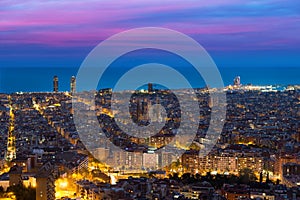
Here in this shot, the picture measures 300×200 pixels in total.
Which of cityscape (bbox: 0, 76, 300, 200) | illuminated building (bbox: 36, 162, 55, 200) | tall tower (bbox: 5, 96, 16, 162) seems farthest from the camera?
tall tower (bbox: 5, 96, 16, 162)

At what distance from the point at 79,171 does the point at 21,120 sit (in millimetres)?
7388

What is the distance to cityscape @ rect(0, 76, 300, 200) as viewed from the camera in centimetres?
662

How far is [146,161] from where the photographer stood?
874 centimetres

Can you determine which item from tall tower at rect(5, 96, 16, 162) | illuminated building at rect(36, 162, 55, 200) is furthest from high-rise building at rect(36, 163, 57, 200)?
tall tower at rect(5, 96, 16, 162)

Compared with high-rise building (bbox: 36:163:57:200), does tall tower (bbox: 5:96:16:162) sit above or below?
above

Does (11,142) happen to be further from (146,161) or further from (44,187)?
(44,187)

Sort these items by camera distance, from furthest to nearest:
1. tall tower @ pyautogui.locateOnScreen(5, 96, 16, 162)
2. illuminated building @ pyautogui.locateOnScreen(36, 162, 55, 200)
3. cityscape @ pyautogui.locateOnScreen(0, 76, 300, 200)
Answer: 1. tall tower @ pyautogui.locateOnScreen(5, 96, 16, 162)
2. cityscape @ pyautogui.locateOnScreen(0, 76, 300, 200)
3. illuminated building @ pyautogui.locateOnScreen(36, 162, 55, 200)

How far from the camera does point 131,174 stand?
8195 mm

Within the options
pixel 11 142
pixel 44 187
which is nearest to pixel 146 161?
pixel 44 187

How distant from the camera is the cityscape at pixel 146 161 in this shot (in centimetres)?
662

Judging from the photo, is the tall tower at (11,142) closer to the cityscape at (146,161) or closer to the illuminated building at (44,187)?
the cityscape at (146,161)

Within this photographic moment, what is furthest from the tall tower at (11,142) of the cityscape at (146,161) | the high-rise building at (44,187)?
the high-rise building at (44,187)

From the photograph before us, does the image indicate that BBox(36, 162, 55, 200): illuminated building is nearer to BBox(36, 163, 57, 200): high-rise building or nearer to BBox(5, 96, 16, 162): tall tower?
BBox(36, 163, 57, 200): high-rise building

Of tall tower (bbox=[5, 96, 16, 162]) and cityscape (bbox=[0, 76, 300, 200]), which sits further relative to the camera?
tall tower (bbox=[5, 96, 16, 162])
